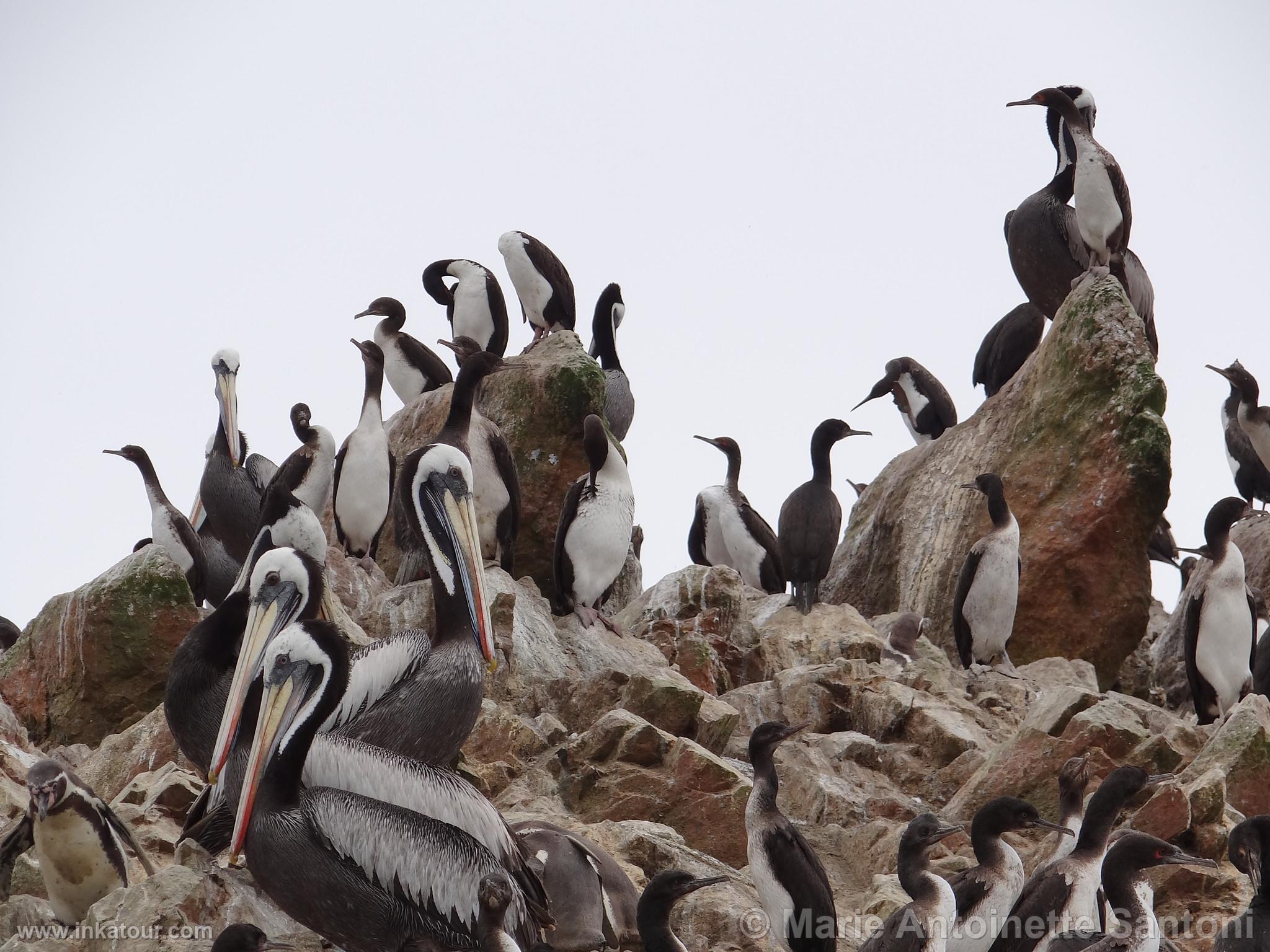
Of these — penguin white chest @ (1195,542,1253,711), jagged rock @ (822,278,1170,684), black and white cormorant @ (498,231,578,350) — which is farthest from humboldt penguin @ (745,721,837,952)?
black and white cormorant @ (498,231,578,350)

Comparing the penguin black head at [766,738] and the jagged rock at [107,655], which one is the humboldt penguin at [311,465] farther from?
the penguin black head at [766,738]

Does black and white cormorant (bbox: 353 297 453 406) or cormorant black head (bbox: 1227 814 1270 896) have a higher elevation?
black and white cormorant (bbox: 353 297 453 406)

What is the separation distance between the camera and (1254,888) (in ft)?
26.3

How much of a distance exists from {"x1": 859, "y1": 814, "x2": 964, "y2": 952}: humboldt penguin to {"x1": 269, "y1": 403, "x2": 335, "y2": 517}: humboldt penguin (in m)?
7.91

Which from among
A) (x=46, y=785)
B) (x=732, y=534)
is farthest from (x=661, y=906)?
(x=732, y=534)

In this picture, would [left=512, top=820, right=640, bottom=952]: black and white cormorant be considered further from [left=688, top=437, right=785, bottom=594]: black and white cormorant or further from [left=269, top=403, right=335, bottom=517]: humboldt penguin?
[left=688, top=437, right=785, bottom=594]: black and white cormorant

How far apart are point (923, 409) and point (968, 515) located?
502 cm

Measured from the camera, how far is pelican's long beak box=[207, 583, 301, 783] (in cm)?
664

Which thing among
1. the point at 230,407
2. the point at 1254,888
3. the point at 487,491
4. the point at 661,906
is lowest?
the point at 1254,888

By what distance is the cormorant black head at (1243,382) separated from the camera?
57.2 ft

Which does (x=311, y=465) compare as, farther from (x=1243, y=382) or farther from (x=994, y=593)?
(x=1243, y=382)

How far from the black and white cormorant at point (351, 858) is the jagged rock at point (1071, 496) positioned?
9.04m

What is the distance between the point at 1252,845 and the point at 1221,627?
577cm

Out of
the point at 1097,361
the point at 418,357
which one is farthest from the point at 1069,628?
the point at 418,357
